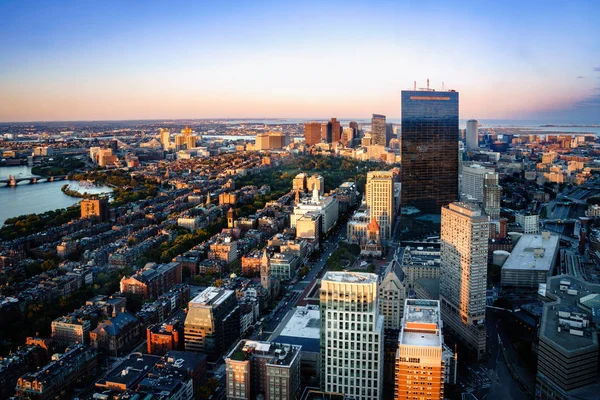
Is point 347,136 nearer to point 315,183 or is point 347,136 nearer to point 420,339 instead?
point 315,183

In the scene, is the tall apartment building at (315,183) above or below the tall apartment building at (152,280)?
above

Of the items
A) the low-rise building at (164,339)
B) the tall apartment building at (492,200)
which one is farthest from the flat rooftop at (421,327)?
the tall apartment building at (492,200)

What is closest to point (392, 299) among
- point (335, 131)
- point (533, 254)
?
point (533, 254)

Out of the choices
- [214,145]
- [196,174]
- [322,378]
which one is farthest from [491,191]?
[214,145]

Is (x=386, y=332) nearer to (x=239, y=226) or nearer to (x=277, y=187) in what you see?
(x=239, y=226)

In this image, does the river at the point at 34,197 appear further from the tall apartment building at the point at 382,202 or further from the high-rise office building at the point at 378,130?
the high-rise office building at the point at 378,130

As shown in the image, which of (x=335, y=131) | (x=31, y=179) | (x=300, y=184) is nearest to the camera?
(x=300, y=184)

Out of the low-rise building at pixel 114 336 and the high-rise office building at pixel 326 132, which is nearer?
the low-rise building at pixel 114 336

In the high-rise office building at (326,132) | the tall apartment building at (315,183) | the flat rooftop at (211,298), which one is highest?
the high-rise office building at (326,132)
